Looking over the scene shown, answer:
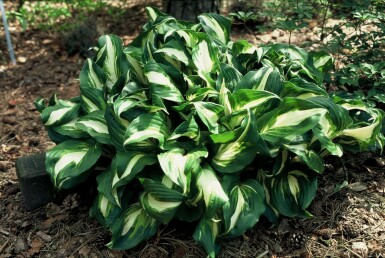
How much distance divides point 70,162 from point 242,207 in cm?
76

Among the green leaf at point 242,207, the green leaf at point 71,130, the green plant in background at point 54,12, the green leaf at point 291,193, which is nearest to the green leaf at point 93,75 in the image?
the green leaf at point 71,130

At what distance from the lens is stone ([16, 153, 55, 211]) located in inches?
96.1

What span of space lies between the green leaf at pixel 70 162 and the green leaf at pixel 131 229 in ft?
0.85

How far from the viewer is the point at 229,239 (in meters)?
2.22

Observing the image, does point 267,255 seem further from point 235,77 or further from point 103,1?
point 103,1

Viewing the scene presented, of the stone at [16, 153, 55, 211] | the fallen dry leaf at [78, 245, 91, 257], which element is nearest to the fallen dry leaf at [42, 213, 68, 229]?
the stone at [16, 153, 55, 211]

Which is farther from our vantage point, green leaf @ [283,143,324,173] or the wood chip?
the wood chip

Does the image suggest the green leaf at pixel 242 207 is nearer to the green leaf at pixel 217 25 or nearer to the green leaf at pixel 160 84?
the green leaf at pixel 160 84

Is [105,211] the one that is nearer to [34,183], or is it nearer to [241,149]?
[34,183]

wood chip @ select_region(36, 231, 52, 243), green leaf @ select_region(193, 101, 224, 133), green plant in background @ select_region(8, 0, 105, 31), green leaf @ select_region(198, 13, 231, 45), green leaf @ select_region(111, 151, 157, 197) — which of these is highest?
green leaf @ select_region(198, 13, 231, 45)

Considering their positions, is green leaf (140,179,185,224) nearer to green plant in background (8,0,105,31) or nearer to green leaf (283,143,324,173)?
green leaf (283,143,324,173)

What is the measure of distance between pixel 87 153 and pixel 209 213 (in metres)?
0.62

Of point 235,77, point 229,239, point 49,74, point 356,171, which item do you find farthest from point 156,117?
point 49,74

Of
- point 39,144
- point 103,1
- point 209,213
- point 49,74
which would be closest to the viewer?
point 209,213
